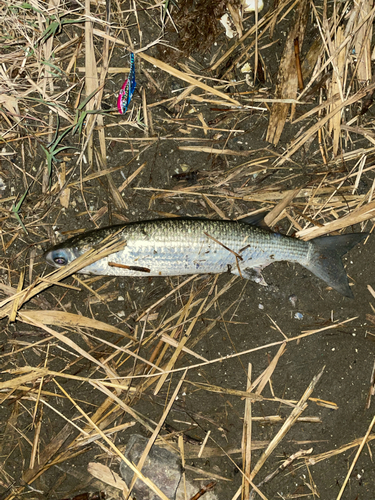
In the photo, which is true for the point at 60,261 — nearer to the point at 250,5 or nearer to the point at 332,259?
the point at 332,259

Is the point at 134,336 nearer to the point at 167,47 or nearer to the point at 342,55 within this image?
the point at 167,47

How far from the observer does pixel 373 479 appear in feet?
14.8

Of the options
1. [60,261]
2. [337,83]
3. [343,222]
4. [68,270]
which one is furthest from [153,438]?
[337,83]

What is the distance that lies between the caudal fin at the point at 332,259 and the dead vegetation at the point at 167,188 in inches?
8.8

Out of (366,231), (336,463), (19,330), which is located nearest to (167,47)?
(366,231)

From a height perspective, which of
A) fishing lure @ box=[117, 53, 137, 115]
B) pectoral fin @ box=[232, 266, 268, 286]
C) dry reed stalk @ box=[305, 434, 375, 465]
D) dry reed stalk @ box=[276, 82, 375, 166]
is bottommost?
dry reed stalk @ box=[305, 434, 375, 465]

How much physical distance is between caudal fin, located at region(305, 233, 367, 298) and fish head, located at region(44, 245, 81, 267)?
9.45 ft

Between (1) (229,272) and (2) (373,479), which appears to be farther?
(2) (373,479)

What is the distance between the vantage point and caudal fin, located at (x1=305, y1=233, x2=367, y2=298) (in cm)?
421

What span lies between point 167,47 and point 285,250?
2931mm

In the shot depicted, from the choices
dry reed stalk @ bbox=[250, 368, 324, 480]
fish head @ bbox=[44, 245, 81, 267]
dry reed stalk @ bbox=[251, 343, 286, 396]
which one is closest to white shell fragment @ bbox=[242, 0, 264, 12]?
fish head @ bbox=[44, 245, 81, 267]

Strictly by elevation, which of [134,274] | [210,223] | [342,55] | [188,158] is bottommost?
[134,274]

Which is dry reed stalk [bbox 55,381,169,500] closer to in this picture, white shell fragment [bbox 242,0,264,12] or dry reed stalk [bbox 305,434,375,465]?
dry reed stalk [bbox 305,434,375,465]

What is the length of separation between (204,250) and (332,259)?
166 cm
